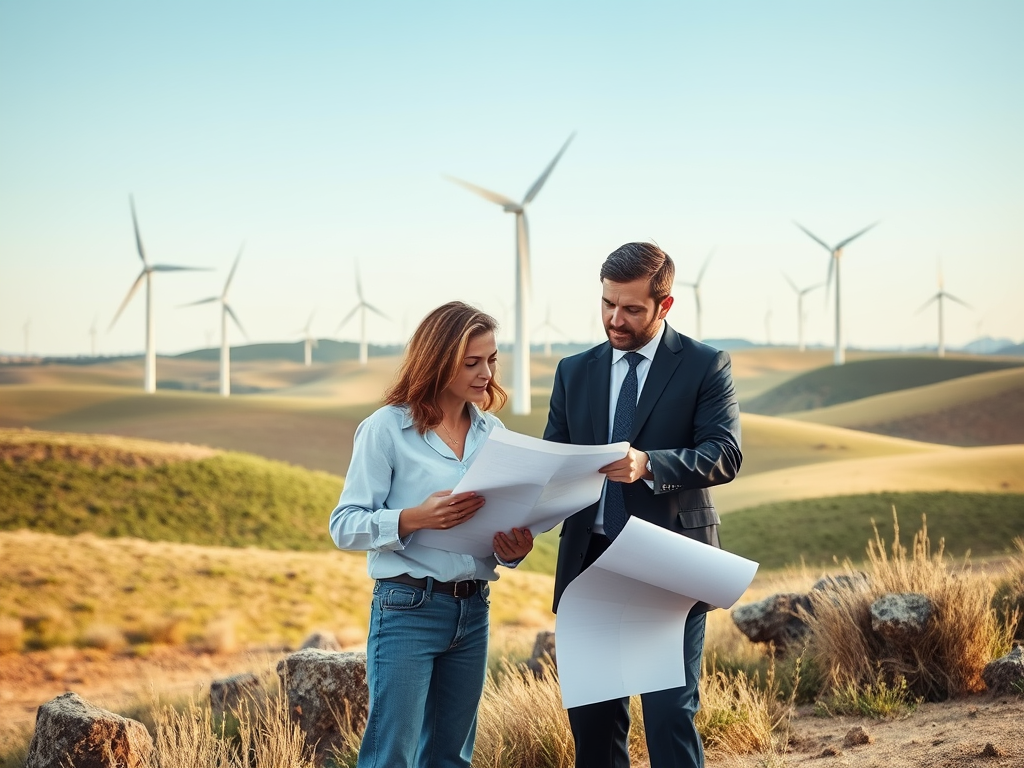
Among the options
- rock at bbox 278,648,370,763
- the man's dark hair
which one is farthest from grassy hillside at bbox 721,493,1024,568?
the man's dark hair

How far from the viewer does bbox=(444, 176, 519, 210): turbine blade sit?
38.2m

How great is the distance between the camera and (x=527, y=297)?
42062 millimetres

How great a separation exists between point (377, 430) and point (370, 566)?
1.86 ft

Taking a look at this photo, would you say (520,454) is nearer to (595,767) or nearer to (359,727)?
(595,767)

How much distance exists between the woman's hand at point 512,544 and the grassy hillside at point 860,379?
9786cm

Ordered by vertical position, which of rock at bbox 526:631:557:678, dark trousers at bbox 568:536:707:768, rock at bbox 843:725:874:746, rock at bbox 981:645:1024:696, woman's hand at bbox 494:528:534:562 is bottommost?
rock at bbox 526:631:557:678

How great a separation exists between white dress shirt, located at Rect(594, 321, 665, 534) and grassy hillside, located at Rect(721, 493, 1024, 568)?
26.3 meters

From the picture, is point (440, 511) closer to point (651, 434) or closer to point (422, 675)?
point (422, 675)

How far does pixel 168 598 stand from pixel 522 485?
19969 millimetres

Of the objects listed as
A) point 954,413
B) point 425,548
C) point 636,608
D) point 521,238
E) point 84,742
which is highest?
point 521,238

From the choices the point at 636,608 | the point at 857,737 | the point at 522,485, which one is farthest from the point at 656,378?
the point at 857,737

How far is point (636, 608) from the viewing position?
4.20 metres

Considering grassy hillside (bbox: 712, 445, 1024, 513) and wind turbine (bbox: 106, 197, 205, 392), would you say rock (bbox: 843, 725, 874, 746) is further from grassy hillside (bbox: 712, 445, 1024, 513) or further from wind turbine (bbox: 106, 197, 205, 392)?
wind turbine (bbox: 106, 197, 205, 392)

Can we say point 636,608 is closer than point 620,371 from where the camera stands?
Yes
